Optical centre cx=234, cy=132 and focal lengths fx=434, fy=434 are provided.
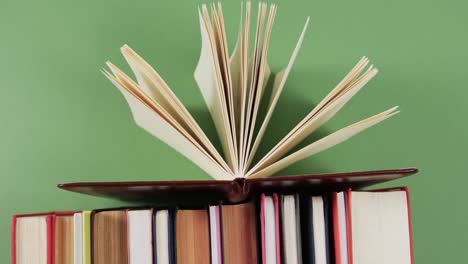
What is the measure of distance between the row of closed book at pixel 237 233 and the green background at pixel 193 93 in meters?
0.20

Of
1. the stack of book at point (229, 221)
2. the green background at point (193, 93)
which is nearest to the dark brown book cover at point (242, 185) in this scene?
the stack of book at point (229, 221)

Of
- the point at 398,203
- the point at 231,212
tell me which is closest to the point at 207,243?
the point at 231,212

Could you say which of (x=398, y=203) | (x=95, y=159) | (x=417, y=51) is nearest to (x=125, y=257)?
(x=95, y=159)

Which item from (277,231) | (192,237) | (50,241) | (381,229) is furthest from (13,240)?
(381,229)

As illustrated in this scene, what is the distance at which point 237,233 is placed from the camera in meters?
0.53

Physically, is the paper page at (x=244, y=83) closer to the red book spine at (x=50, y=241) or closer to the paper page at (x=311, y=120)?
the paper page at (x=311, y=120)

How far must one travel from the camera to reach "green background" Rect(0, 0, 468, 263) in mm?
734

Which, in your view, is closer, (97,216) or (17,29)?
(97,216)

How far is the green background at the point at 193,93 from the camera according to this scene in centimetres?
73

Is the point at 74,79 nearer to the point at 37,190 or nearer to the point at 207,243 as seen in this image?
the point at 37,190

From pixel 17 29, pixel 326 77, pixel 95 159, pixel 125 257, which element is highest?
pixel 17 29

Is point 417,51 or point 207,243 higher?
point 417,51

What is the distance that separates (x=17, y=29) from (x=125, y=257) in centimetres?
48

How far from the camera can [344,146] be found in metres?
0.76
